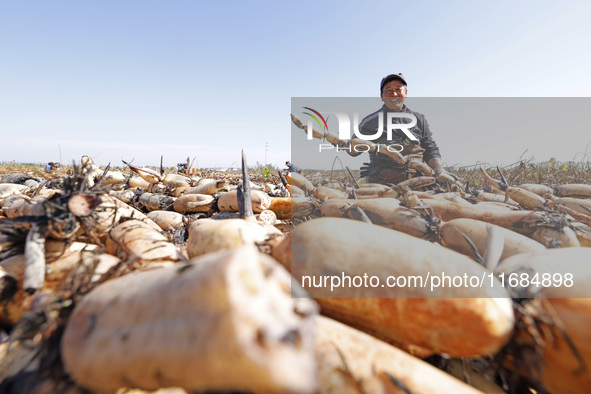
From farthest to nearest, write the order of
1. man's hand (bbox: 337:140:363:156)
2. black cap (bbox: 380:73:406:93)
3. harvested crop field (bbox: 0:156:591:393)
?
black cap (bbox: 380:73:406:93), man's hand (bbox: 337:140:363:156), harvested crop field (bbox: 0:156:591:393)

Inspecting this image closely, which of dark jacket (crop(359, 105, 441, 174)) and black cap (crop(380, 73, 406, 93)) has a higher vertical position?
black cap (crop(380, 73, 406, 93))

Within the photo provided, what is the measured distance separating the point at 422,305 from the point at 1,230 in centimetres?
274

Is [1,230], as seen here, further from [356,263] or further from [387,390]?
[387,390]

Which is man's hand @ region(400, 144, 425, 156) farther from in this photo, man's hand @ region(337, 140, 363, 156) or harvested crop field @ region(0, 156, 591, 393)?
harvested crop field @ region(0, 156, 591, 393)

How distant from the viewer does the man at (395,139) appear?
17.7 feet

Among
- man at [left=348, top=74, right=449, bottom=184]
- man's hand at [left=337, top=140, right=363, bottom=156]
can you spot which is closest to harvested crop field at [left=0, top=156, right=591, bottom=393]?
man's hand at [left=337, top=140, right=363, bottom=156]

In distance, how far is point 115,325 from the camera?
3.33 feet

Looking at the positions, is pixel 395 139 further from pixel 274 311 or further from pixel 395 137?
pixel 274 311

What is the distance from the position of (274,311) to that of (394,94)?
5.55 m

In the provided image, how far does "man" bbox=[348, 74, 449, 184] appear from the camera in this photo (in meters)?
5.41

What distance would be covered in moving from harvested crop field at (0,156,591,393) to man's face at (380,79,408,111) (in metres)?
3.87

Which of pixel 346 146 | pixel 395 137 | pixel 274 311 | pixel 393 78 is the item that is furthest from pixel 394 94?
pixel 274 311

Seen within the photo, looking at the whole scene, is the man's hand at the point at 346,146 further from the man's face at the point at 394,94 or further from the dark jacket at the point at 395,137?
the man's face at the point at 394,94

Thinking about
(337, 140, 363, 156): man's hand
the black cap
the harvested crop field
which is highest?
the black cap
